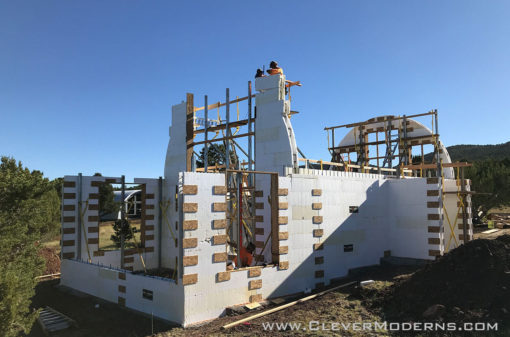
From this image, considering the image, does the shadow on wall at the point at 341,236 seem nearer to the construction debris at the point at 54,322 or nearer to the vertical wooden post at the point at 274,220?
the vertical wooden post at the point at 274,220

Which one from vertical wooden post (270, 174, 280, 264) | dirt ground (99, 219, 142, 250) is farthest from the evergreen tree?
dirt ground (99, 219, 142, 250)

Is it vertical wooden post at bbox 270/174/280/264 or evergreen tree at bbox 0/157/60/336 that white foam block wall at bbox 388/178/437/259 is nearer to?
vertical wooden post at bbox 270/174/280/264

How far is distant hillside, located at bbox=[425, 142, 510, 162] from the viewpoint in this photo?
62.8 meters

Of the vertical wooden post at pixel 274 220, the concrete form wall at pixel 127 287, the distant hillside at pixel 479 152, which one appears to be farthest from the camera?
the distant hillside at pixel 479 152

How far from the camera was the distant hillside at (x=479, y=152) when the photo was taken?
6281 cm

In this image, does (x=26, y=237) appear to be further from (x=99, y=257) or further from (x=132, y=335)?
(x=132, y=335)

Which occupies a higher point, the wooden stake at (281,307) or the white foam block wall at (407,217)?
the white foam block wall at (407,217)

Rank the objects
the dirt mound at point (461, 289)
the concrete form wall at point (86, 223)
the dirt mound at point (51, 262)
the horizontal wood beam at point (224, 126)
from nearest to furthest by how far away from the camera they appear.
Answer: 1. the dirt mound at point (461, 289)
2. the concrete form wall at point (86, 223)
3. the horizontal wood beam at point (224, 126)
4. the dirt mound at point (51, 262)

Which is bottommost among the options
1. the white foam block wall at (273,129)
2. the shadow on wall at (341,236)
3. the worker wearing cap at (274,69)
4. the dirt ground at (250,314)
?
the dirt ground at (250,314)

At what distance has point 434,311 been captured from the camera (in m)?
7.73

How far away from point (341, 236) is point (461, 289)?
13.6 ft

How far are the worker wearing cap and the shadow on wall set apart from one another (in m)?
4.43

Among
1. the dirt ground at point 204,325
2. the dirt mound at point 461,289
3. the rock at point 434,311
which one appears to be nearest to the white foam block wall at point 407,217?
the dirt ground at point 204,325

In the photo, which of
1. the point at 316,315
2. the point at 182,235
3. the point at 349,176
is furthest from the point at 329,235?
the point at 182,235
